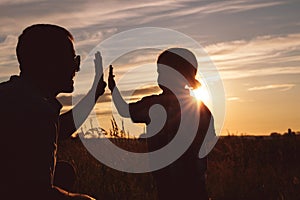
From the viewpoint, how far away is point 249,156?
13461 mm

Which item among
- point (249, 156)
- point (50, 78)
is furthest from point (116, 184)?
point (50, 78)

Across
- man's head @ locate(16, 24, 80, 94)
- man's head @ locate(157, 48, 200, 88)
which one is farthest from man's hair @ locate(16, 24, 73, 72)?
man's head @ locate(157, 48, 200, 88)

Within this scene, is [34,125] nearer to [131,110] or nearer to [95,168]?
[131,110]

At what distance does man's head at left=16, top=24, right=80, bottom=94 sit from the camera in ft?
12.3

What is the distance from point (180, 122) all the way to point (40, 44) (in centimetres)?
216

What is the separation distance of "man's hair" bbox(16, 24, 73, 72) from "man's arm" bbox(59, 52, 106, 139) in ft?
2.92

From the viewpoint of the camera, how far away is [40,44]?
376 centimetres

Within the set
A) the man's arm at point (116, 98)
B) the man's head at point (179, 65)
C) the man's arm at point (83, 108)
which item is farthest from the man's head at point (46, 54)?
the man's arm at point (116, 98)

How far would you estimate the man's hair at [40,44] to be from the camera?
3.76 m

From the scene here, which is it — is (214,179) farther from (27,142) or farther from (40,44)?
(27,142)

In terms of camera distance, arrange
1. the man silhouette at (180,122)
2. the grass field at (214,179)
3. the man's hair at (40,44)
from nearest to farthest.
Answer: the man's hair at (40,44), the man silhouette at (180,122), the grass field at (214,179)

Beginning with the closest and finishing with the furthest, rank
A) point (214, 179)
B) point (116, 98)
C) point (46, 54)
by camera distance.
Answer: point (46, 54), point (116, 98), point (214, 179)

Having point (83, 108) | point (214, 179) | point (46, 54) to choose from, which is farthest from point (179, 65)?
point (214, 179)

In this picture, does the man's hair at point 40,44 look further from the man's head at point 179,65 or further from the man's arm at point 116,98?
the man's arm at point 116,98
